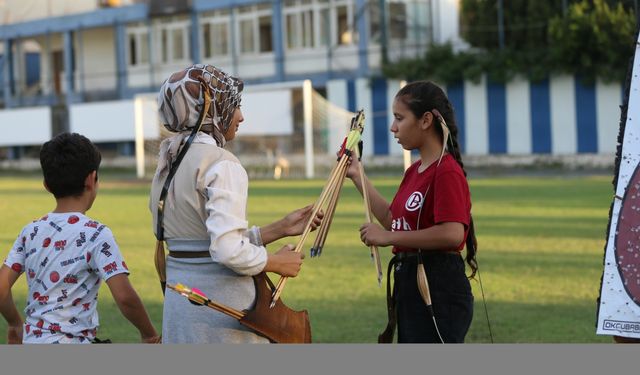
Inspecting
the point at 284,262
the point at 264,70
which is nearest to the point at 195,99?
the point at 284,262

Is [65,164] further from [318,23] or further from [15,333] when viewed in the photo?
[318,23]

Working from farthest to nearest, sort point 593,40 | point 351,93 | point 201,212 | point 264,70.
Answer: point 264,70
point 351,93
point 593,40
point 201,212

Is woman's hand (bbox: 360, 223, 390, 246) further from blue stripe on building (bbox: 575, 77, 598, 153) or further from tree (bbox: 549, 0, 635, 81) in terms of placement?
blue stripe on building (bbox: 575, 77, 598, 153)

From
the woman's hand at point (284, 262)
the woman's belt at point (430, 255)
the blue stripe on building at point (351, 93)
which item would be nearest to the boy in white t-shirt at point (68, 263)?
the woman's hand at point (284, 262)

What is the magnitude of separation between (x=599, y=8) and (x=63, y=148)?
110ft

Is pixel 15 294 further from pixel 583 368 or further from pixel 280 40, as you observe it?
pixel 280 40

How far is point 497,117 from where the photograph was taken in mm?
39688

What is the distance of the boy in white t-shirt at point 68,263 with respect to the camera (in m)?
4.55

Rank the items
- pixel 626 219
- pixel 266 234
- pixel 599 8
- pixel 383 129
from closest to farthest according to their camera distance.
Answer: pixel 266 234 → pixel 626 219 → pixel 599 8 → pixel 383 129

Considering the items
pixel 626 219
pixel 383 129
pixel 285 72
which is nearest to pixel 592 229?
pixel 626 219

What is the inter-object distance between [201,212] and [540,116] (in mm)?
35413

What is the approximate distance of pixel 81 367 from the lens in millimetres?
3127

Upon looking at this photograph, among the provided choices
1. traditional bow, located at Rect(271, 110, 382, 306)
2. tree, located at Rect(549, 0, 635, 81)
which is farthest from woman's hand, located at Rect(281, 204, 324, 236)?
tree, located at Rect(549, 0, 635, 81)

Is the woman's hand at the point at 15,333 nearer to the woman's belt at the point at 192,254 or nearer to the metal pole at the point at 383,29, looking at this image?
the woman's belt at the point at 192,254
